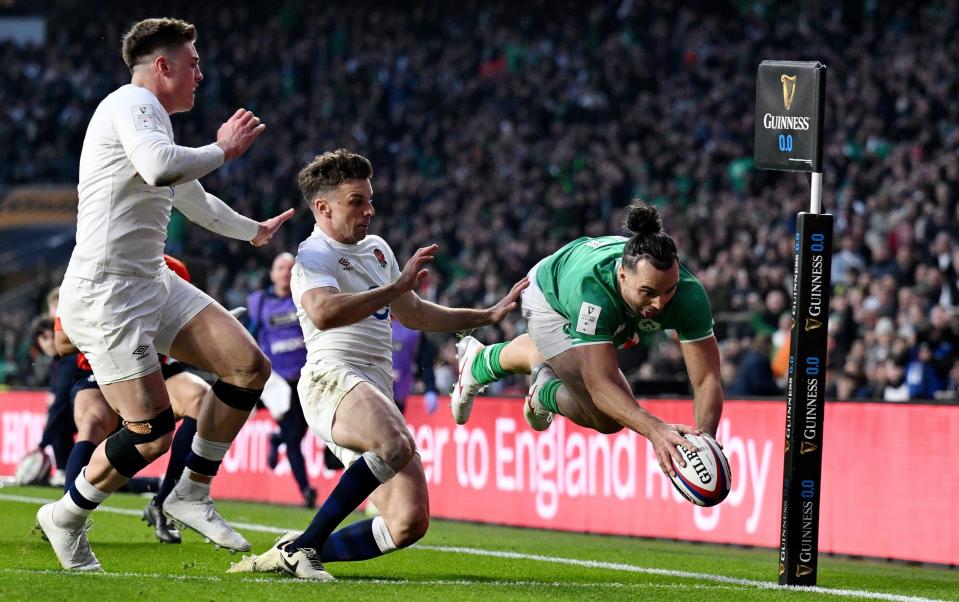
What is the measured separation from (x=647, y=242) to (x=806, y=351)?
135cm

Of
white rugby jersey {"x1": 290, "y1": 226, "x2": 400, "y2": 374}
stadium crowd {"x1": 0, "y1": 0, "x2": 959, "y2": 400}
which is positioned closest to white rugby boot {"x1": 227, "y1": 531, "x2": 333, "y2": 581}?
white rugby jersey {"x1": 290, "y1": 226, "x2": 400, "y2": 374}

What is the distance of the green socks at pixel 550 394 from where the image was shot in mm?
8750

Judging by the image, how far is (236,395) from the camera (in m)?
7.99

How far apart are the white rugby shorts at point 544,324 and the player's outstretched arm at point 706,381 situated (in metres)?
0.98

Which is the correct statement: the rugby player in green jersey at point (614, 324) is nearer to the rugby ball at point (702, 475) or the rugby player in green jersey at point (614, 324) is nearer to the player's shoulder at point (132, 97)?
the rugby ball at point (702, 475)

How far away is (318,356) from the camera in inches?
319

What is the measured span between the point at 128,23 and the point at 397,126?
382 inches

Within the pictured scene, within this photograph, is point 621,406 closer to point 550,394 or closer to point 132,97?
point 550,394

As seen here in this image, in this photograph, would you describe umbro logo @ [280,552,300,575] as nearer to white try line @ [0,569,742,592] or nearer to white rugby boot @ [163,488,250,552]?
white try line @ [0,569,742,592]

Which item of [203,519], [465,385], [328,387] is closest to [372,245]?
[328,387]

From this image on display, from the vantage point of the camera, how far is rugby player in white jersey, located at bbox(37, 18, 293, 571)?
737cm

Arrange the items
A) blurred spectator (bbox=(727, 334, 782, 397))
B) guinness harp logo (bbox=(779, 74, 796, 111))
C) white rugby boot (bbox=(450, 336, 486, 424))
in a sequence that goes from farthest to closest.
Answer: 1. blurred spectator (bbox=(727, 334, 782, 397))
2. white rugby boot (bbox=(450, 336, 486, 424))
3. guinness harp logo (bbox=(779, 74, 796, 111))

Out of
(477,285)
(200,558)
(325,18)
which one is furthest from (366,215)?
(325,18)

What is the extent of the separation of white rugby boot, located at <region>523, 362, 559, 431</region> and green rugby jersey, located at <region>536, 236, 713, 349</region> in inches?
25.0
